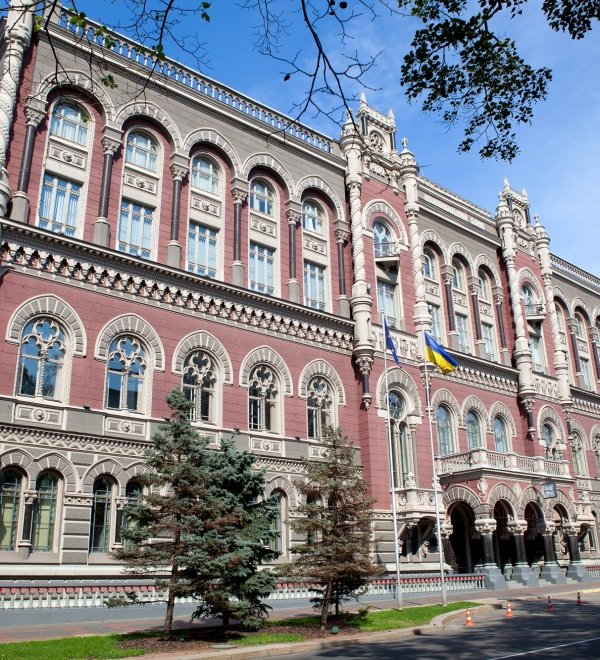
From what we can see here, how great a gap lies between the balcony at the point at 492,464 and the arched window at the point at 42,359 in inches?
800

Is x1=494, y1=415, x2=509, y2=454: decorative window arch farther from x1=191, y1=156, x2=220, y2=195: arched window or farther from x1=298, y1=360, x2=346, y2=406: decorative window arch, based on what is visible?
x1=191, y1=156, x2=220, y2=195: arched window

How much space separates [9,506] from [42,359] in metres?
5.11

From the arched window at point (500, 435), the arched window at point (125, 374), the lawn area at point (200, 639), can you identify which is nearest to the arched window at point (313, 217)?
the arched window at point (125, 374)

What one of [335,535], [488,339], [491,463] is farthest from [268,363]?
[488,339]

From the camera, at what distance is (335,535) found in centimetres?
2016

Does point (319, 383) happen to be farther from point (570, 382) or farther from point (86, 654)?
point (570, 382)

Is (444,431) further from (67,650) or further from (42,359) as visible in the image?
(67,650)

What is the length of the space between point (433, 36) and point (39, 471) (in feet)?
61.5

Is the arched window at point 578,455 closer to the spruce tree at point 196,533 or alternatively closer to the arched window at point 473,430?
the arched window at point 473,430

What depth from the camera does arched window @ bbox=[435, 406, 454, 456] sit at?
38.5 meters

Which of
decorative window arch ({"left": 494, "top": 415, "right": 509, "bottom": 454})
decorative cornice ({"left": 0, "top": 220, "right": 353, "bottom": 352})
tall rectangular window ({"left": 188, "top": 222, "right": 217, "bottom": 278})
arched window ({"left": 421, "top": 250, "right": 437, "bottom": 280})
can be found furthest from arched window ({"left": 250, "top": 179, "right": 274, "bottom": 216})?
decorative window arch ({"left": 494, "top": 415, "right": 509, "bottom": 454})

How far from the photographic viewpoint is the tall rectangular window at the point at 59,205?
26516mm

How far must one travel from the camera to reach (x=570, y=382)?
50.9 meters

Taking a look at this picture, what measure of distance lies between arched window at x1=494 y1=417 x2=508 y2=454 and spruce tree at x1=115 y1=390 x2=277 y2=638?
2678cm
